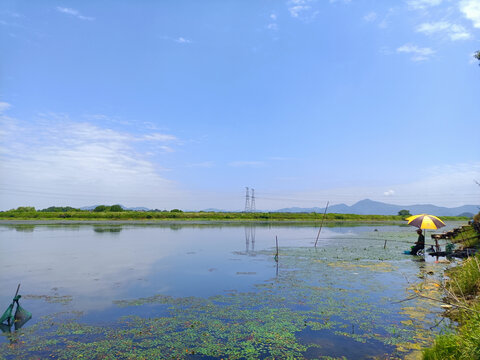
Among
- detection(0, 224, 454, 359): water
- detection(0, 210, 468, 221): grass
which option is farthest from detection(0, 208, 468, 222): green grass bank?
detection(0, 224, 454, 359): water

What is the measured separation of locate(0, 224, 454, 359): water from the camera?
607 cm

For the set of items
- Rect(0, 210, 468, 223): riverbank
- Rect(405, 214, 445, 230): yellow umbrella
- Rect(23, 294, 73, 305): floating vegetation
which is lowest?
Rect(23, 294, 73, 305): floating vegetation

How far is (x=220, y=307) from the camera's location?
28.1 ft

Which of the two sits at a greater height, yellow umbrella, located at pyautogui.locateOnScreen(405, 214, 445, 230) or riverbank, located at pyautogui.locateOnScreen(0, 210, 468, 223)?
yellow umbrella, located at pyautogui.locateOnScreen(405, 214, 445, 230)

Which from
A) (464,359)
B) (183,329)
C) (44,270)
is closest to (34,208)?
(44,270)

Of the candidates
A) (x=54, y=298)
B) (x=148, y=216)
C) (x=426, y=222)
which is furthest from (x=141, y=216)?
(x=426, y=222)

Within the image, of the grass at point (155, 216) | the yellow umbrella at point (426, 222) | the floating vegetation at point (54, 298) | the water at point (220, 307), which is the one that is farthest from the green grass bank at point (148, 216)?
the yellow umbrella at point (426, 222)

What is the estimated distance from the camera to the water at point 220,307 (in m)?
6.07

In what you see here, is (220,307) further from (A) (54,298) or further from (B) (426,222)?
(B) (426,222)

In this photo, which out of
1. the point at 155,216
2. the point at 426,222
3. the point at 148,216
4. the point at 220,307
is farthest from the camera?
the point at 155,216

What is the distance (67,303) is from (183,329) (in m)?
4.40

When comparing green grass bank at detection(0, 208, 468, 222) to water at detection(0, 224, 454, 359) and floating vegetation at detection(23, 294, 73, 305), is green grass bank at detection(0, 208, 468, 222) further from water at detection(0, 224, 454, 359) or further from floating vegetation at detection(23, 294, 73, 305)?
floating vegetation at detection(23, 294, 73, 305)

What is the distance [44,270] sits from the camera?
13.7 meters

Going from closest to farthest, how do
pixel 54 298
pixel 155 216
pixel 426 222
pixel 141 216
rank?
pixel 54 298
pixel 426 222
pixel 141 216
pixel 155 216
